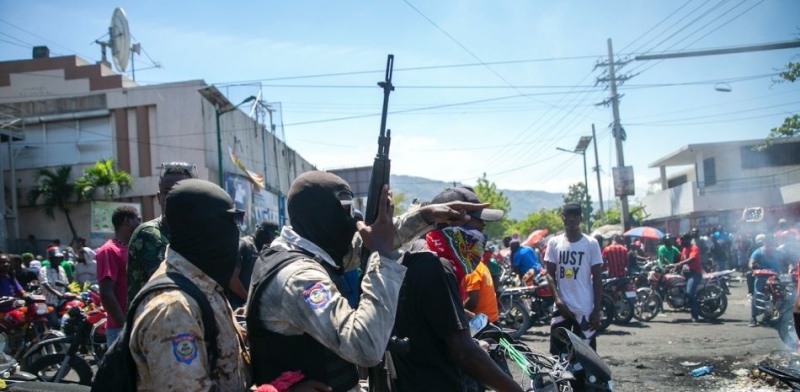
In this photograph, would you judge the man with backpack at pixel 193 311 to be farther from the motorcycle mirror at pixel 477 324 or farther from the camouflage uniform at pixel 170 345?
the motorcycle mirror at pixel 477 324

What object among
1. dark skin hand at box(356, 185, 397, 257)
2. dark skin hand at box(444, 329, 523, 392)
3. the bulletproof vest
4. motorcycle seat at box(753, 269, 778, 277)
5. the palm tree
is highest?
the palm tree

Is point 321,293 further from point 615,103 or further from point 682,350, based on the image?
point 615,103

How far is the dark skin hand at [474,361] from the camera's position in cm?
240

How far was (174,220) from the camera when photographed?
190cm

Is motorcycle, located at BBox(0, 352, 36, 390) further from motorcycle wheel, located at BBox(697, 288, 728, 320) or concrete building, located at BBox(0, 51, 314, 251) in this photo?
concrete building, located at BBox(0, 51, 314, 251)

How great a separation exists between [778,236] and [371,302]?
13.4 m

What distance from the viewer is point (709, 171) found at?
32.3 metres

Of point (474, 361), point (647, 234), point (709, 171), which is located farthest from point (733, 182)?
point (474, 361)

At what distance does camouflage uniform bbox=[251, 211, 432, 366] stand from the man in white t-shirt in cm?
403

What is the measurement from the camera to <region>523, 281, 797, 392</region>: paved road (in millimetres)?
6849

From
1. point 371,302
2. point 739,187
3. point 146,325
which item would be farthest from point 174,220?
point 739,187

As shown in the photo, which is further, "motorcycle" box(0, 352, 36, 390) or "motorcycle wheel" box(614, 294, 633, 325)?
"motorcycle wheel" box(614, 294, 633, 325)

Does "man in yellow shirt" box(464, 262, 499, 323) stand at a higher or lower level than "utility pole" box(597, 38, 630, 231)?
lower

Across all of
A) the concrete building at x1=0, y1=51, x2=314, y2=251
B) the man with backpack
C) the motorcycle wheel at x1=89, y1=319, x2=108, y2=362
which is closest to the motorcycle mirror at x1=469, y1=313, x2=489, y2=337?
the man with backpack
